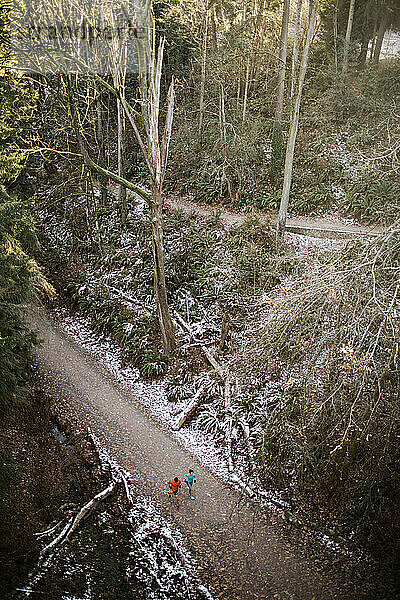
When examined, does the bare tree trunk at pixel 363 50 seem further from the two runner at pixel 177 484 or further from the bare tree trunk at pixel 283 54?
the two runner at pixel 177 484

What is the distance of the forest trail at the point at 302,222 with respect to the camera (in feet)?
49.1

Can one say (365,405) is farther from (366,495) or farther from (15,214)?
(15,214)

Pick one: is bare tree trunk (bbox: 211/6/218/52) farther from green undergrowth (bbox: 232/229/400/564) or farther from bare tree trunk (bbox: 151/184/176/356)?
green undergrowth (bbox: 232/229/400/564)

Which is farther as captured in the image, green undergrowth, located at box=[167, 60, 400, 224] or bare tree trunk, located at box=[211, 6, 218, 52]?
bare tree trunk, located at box=[211, 6, 218, 52]

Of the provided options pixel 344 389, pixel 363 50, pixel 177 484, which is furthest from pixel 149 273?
pixel 363 50

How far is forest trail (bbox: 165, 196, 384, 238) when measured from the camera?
1497 cm

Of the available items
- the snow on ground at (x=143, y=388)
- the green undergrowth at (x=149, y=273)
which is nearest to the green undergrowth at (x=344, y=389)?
the snow on ground at (x=143, y=388)

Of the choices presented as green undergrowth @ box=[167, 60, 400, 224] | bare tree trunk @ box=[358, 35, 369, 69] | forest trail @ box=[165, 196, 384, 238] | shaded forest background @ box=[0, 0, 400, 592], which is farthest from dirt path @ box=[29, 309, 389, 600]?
bare tree trunk @ box=[358, 35, 369, 69]

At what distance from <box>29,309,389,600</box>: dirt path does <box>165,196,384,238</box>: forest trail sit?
883 cm

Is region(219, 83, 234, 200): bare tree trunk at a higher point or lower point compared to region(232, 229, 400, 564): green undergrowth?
higher

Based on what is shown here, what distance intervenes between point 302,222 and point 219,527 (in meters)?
12.0

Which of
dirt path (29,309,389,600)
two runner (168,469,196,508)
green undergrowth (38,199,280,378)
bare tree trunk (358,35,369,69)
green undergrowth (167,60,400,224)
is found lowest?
dirt path (29,309,389,600)

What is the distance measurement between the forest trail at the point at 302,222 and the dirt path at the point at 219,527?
8.83 m

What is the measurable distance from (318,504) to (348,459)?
59.8 inches
